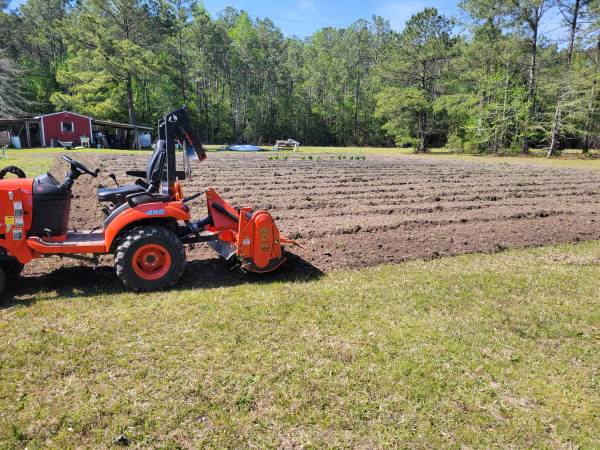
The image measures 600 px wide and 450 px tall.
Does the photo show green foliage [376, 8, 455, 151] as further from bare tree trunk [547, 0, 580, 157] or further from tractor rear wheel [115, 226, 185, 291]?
tractor rear wheel [115, 226, 185, 291]

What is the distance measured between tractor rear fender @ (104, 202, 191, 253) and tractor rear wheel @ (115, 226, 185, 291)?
12 cm

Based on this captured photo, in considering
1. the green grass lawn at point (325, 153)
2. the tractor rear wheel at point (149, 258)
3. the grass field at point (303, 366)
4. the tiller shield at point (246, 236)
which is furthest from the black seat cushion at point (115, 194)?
the green grass lawn at point (325, 153)

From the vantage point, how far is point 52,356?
3.72m

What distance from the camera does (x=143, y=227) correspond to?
505 centimetres

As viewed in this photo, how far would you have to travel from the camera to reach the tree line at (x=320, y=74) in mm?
36562

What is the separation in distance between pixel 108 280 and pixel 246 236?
1.87 meters

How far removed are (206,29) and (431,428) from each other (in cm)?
5907

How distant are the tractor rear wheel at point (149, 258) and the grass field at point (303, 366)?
18 cm

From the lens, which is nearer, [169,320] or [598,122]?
[169,320]

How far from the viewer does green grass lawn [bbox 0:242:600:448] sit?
9.72 ft

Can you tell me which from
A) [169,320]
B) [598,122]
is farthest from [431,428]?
[598,122]

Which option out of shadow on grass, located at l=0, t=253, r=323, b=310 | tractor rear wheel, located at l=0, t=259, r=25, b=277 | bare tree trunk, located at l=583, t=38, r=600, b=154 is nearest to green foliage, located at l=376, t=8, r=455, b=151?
bare tree trunk, located at l=583, t=38, r=600, b=154

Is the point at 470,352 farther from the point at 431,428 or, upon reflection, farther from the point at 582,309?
the point at 582,309

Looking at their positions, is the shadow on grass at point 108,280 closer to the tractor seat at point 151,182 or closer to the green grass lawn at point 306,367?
the green grass lawn at point 306,367
